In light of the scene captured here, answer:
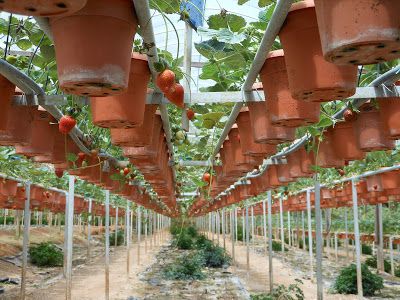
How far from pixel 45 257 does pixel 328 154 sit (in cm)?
1298

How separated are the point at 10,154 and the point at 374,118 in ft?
16.3

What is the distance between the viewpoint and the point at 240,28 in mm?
2676

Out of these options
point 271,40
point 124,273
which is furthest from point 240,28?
point 124,273

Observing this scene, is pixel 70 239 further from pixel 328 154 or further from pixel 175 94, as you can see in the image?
pixel 175 94

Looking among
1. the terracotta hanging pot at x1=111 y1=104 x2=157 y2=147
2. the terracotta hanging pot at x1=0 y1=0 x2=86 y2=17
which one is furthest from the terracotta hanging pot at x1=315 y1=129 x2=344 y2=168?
the terracotta hanging pot at x1=0 y1=0 x2=86 y2=17

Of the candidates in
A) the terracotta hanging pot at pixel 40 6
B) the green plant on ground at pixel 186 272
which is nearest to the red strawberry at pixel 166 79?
the terracotta hanging pot at pixel 40 6

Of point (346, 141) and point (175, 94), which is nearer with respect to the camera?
point (175, 94)

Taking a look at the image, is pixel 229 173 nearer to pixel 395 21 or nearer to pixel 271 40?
pixel 271 40

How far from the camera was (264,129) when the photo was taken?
9.31 feet

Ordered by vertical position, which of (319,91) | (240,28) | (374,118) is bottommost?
(319,91)

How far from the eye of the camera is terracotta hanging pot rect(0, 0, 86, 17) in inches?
44.6

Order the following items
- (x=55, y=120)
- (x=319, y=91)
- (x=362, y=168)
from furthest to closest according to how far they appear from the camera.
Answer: (x=362, y=168) → (x=55, y=120) → (x=319, y=91)

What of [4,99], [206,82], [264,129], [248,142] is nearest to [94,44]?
[4,99]

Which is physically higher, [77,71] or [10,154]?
[10,154]
